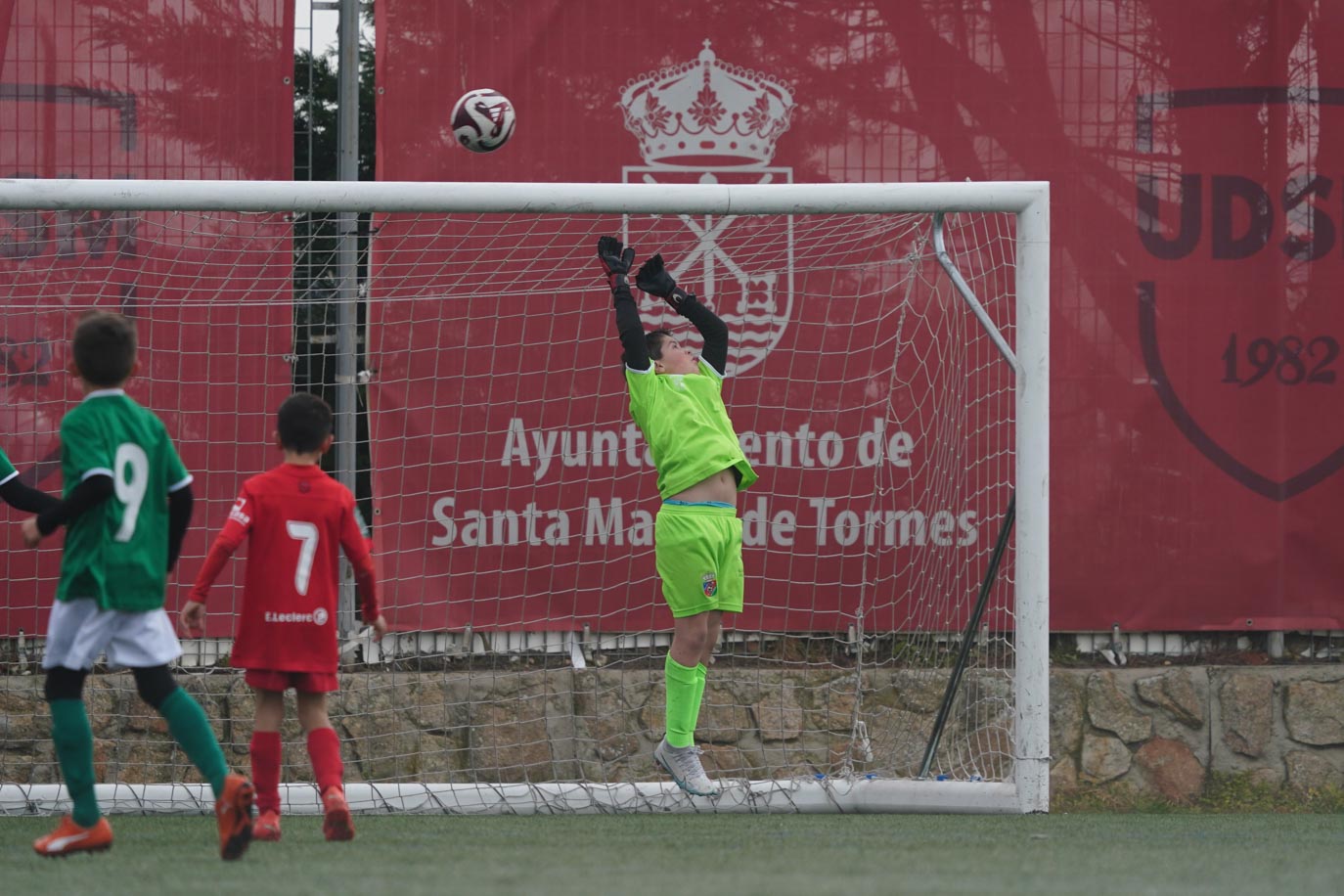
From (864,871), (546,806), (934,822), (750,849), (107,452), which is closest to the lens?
(864,871)

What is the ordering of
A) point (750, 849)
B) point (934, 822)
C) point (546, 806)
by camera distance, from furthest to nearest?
point (546, 806) < point (934, 822) < point (750, 849)

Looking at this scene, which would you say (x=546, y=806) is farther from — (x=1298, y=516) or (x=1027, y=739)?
(x=1298, y=516)

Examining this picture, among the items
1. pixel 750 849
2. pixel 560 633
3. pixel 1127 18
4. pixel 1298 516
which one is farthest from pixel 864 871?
pixel 1127 18

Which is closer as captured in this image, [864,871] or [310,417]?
[864,871]

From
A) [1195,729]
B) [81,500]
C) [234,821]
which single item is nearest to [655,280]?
[81,500]

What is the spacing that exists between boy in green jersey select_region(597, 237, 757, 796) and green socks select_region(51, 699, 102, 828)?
1.97m

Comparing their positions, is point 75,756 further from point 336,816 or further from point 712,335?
point 712,335

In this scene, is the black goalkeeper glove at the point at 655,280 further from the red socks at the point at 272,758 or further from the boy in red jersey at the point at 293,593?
the red socks at the point at 272,758

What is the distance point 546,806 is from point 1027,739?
164cm

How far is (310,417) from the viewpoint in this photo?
12.6 ft

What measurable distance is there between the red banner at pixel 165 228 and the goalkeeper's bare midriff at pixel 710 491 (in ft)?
6.04

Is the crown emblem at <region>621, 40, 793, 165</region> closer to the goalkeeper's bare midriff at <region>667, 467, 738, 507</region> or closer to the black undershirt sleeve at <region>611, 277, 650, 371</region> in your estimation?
the black undershirt sleeve at <region>611, 277, 650, 371</region>

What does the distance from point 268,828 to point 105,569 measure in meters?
0.82

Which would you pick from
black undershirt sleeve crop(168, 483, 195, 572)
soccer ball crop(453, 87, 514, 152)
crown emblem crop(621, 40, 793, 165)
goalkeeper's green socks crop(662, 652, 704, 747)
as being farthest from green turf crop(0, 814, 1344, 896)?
crown emblem crop(621, 40, 793, 165)
